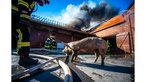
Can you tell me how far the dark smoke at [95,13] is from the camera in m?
1.00

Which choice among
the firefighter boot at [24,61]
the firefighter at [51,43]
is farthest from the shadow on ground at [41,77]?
the firefighter at [51,43]

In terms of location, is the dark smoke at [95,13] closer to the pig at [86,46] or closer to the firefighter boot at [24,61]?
the pig at [86,46]

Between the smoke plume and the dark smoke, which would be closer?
the smoke plume

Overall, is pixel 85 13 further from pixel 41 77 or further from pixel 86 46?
pixel 41 77

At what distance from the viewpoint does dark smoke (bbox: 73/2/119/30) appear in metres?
1.00

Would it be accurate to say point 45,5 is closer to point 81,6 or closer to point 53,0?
point 53,0

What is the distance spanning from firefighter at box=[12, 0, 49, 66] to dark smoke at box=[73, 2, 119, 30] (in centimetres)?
39

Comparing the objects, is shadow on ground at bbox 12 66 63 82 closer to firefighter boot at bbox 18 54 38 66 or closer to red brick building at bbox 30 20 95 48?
firefighter boot at bbox 18 54 38 66

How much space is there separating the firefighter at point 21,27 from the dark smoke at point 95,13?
39 centimetres

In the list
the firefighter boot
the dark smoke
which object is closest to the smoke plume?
the dark smoke

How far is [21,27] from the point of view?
716 mm

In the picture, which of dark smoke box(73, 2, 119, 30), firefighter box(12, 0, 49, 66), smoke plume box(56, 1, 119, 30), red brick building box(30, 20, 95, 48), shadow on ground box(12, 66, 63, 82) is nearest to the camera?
shadow on ground box(12, 66, 63, 82)

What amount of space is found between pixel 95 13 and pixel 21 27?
668 mm
